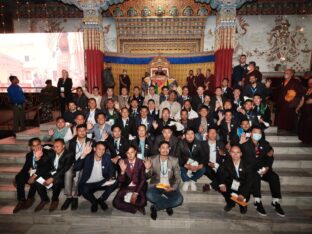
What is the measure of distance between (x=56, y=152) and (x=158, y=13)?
28.9ft

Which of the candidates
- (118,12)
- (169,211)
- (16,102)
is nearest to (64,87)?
(16,102)

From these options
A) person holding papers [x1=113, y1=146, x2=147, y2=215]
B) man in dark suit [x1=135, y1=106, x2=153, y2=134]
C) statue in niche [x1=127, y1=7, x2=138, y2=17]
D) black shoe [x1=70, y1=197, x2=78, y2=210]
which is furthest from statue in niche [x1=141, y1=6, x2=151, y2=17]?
black shoe [x1=70, y1=197, x2=78, y2=210]

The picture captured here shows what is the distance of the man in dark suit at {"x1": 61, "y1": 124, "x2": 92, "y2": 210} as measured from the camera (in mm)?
4027

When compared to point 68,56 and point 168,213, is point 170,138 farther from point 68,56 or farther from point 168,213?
point 68,56

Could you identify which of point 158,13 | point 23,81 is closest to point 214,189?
point 158,13

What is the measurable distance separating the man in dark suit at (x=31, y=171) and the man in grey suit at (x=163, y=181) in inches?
70.7

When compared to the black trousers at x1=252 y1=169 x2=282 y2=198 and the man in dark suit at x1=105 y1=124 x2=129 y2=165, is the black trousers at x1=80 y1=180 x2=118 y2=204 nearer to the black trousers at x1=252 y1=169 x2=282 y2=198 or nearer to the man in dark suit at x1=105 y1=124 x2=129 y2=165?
the man in dark suit at x1=105 y1=124 x2=129 y2=165

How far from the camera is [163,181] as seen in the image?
4.07 m

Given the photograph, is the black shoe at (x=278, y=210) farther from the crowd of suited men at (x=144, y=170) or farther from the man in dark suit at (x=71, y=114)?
the man in dark suit at (x=71, y=114)

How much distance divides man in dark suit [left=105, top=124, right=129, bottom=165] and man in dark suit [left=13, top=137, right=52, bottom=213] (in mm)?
1117

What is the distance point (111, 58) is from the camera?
10570 mm

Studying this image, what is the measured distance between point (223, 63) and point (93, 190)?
640cm

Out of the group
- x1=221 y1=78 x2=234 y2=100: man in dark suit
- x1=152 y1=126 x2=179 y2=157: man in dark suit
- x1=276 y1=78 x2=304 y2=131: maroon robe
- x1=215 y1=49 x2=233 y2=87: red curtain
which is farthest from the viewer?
x1=215 y1=49 x2=233 y2=87: red curtain

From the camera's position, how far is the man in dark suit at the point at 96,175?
391 centimetres
